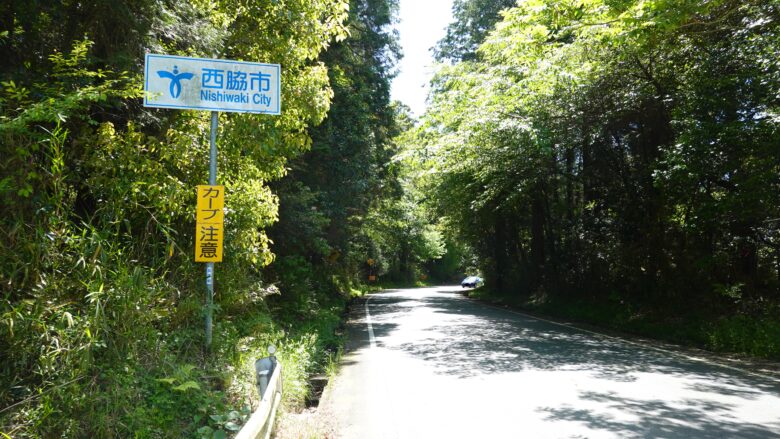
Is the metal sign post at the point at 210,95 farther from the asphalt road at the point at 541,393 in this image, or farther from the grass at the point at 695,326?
the grass at the point at 695,326

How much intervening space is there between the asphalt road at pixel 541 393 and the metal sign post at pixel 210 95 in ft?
8.41

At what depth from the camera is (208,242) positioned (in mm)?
5453

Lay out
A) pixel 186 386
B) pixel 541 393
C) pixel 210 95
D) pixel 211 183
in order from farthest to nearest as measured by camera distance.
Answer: pixel 541 393 < pixel 210 95 < pixel 211 183 < pixel 186 386

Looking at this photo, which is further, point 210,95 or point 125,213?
point 125,213

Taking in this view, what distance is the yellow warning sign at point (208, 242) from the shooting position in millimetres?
5418

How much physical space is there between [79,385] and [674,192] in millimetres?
12956

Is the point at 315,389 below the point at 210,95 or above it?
below

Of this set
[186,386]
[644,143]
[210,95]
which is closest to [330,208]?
[644,143]

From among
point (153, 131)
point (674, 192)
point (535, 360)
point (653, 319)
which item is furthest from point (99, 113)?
point (653, 319)

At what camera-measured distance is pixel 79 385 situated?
170 inches

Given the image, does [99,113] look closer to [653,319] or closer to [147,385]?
[147,385]

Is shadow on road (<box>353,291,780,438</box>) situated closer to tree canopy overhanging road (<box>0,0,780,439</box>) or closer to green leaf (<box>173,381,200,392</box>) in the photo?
tree canopy overhanging road (<box>0,0,780,439</box>)

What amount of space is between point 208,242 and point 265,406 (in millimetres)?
2171

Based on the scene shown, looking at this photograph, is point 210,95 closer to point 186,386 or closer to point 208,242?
point 208,242
